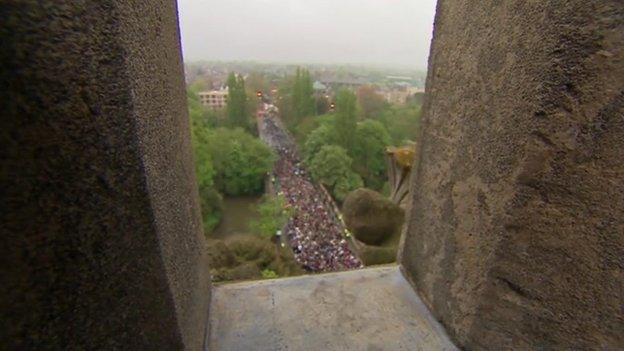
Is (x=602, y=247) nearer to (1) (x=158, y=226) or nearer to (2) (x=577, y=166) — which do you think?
(2) (x=577, y=166)

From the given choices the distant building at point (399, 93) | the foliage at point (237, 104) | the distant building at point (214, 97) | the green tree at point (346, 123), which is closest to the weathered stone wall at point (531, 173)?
the green tree at point (346, 123)

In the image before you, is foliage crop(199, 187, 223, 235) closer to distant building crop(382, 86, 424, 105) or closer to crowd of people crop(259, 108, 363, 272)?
crowd of people crop(259, 108, 363, 272)

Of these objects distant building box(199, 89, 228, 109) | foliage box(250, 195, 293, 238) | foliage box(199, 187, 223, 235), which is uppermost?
distant building box(199, 89, 228, 109)

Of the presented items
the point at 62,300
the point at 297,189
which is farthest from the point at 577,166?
the point at 297,189

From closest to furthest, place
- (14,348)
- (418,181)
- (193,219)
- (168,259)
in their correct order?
(14,348)
(168,259)
(193,219)
(418,181)

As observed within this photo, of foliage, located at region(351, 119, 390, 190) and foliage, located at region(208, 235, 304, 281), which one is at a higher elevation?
foliage, located at region(208, 235, 304, 281)

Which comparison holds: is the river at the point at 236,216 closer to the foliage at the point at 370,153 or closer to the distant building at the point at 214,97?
the foliage at the point at 370,153

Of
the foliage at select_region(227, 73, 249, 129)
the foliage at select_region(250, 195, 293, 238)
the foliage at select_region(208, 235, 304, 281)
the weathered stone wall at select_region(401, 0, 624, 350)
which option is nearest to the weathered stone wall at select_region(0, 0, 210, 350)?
the weathered stone wall at select_region(401, 0, 624, 350)
